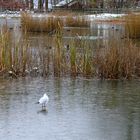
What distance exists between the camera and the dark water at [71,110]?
786 centimetres

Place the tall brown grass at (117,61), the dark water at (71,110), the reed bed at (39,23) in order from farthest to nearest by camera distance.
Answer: the reed bed at (39,23) < the tall brown grass at (117,61) < the dark water at (71,110)

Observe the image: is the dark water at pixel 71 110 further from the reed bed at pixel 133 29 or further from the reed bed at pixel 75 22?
the reed bed at pixel 75 22

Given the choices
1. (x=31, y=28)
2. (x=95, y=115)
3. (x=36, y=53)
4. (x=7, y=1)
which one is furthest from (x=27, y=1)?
(x=95, y=115)

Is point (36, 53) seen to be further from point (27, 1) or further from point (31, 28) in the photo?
point (27, 1)

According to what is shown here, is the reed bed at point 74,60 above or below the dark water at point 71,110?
above

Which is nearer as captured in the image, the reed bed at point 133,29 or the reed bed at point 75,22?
the reed bed at point 133,29

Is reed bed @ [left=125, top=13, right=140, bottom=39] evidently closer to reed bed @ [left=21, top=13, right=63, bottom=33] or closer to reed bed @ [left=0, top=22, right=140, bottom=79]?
reed bed @ [left=21, top=13, right=63, bottom=33]

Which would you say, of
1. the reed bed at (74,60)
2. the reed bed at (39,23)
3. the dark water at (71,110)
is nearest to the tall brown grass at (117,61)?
the reed bed at (74,60)

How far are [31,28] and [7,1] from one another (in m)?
46.7

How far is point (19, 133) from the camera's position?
7.79 m

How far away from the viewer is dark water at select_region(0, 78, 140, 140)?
7.86 m

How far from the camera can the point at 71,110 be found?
30.9 feet

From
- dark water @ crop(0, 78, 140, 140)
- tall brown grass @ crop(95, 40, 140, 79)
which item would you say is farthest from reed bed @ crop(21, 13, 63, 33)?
dark water @ crop(0, 78, 140, 140)

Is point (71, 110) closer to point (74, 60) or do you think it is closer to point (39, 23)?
point (74, 60)
